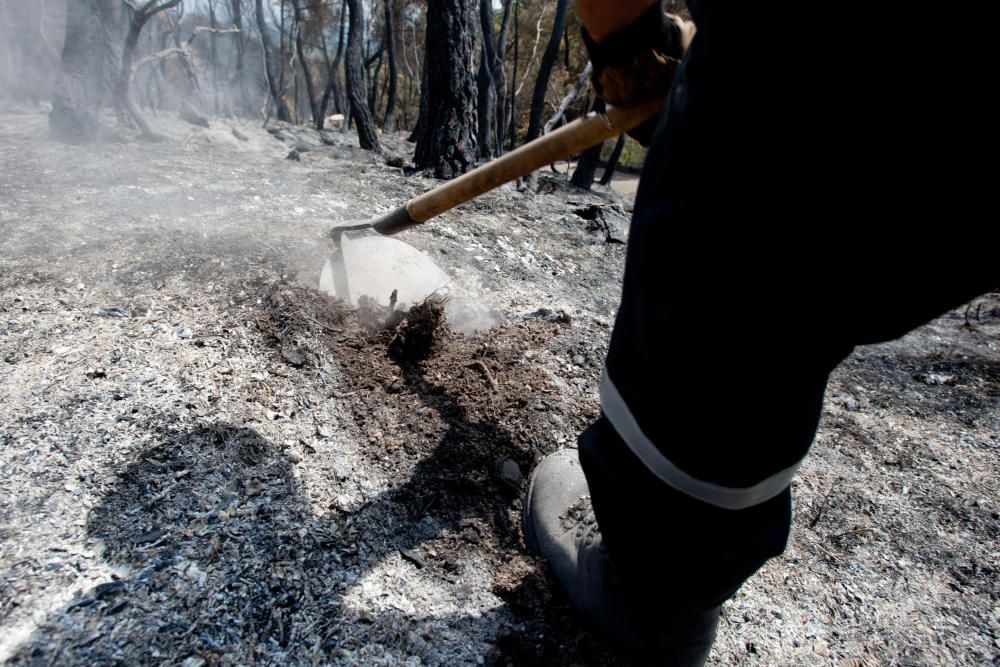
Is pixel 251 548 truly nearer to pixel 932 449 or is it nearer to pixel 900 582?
pixel 900 582

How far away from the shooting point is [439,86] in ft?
15.6

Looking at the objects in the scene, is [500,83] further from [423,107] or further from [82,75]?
[82,75]

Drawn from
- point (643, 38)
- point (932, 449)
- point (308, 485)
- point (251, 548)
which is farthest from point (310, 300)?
point (932, 449)

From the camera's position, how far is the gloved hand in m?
0.94

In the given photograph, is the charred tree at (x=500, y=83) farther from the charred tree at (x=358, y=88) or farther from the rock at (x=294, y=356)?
the rock at (x=294, y=356)

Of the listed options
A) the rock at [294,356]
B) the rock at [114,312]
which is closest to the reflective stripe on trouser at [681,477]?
the rock at [294,356]

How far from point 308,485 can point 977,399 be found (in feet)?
9.31

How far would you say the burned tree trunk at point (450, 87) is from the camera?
15.6ft

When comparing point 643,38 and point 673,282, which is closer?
point 673,282

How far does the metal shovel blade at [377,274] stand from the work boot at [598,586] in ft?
3.18

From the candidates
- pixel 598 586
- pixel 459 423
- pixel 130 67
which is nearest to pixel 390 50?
pixel 130 67

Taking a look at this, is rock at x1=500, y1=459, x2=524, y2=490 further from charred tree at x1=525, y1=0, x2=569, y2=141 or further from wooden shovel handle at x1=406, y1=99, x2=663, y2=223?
charred tree at x1=525, y1=0, x2=569, y2=141

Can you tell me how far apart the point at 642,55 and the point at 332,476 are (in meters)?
1.23

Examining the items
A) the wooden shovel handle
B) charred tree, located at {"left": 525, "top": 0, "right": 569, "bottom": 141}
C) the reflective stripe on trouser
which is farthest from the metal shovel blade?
charred tree, located at {"left": 525, "top": 0, "right": 569, "bottom": 141}
